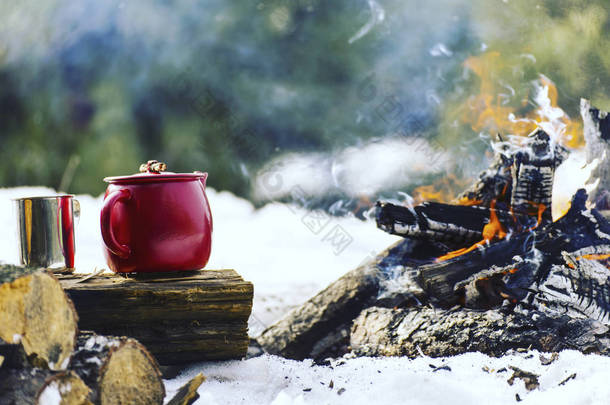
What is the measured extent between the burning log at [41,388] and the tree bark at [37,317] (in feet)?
0.06

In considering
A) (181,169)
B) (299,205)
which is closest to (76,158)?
(181,169)

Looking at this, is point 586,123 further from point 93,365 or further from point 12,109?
point 12,109

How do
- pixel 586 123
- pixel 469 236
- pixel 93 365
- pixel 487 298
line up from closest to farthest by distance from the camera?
pixel 93 365 < pixel 487 298 < pixel 469 236 < pixel 586 123

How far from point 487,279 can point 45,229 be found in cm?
142

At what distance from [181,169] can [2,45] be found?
4.47 feet

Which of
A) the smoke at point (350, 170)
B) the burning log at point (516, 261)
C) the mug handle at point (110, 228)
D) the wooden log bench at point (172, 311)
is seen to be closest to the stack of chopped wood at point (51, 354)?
the wooden log bench at point (172, 311)

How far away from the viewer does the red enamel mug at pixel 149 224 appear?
55.4 inches

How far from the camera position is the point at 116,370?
1.04 m

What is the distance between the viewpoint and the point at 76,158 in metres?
3.33

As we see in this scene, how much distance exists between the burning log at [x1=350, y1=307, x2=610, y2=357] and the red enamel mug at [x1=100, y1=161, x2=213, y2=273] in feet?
2.58

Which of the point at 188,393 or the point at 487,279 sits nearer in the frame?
the point at 188,393

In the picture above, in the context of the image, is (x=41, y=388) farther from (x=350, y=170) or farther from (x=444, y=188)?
(x=350, y=170)

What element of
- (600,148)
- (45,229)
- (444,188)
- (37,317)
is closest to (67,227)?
(45,229)

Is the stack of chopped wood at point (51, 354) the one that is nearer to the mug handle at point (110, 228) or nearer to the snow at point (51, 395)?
the snow at point (51, 395)
